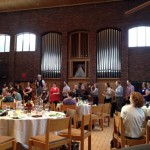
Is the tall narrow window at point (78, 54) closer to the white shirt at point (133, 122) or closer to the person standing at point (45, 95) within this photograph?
the person standing at point (45, 95)

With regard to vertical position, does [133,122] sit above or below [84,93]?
below

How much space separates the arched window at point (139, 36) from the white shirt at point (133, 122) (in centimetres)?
950

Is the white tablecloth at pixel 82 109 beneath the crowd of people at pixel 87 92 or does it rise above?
beneath

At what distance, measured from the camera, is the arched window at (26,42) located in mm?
15445

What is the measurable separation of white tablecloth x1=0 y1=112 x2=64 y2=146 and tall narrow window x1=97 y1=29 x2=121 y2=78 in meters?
9.71

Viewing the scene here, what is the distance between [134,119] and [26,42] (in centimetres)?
1243

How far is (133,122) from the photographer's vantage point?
420 cm

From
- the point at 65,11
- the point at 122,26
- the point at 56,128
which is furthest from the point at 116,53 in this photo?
the point at 56,128

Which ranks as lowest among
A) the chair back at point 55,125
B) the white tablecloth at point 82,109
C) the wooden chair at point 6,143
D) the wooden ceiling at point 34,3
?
the wooden chair at point 6,143

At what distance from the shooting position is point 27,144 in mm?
4285

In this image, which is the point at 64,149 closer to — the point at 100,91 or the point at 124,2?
the point at 100,91

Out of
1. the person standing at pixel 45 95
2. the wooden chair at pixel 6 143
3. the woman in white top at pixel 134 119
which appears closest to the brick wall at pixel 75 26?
the person standing at pixel 45 95

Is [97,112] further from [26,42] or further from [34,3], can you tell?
[26,42]

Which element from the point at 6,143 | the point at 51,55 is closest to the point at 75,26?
the point at 51,55
